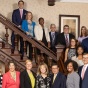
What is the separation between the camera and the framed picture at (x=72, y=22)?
855 centimetres

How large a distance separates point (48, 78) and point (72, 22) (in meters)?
3.54

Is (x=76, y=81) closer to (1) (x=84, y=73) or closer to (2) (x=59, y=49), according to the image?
(1) (x=84, y=73)

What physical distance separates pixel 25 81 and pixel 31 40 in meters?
1.47

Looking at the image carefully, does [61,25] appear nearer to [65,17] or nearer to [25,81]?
[65,17]

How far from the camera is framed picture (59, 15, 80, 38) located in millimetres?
8547

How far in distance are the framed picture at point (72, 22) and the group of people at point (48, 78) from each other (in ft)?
10.3

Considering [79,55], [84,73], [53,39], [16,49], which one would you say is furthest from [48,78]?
[53,39]

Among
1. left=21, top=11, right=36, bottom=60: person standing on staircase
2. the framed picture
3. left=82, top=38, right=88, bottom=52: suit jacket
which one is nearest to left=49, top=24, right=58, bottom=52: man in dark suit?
left=21, top=11, right=36, bottom=60: person standing on staircase

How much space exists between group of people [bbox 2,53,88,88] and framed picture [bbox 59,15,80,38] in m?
3.15

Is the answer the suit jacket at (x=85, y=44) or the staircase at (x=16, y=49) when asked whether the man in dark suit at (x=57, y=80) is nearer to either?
the staircase at (x=16, y=49)

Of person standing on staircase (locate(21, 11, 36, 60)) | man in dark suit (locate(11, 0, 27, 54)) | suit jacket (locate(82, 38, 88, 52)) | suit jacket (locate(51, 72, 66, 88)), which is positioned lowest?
suit jacket (locate(51, 72, 66, 88))

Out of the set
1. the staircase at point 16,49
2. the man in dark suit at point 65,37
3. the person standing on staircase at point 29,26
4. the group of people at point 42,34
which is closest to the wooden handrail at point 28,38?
the staircase at point 16,49

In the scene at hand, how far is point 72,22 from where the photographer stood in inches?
339

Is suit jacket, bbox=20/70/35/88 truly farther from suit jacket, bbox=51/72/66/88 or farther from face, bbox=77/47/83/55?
face, bbox=77/47/83/55
